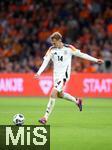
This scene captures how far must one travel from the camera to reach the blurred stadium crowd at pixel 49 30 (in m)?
28.4

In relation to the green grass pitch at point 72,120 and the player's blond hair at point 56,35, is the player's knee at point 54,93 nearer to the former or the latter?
the green grass pitch at point 72,120

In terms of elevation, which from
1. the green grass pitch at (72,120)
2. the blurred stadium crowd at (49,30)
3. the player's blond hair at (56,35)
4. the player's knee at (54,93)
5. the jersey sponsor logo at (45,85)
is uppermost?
the blurred stadium crowd at (49,30)

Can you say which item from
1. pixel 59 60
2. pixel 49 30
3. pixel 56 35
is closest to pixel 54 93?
pixel 59 60

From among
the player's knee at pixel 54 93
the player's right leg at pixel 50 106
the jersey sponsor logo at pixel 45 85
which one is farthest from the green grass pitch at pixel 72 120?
the jersey sponsor logo at pixel 45 85

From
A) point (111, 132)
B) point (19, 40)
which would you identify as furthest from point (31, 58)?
point (111, 132)

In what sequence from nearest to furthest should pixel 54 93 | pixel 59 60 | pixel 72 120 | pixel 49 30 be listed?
pixel 54 93 < pixel 59 60 < pixel 72 120 < pixel 49 30

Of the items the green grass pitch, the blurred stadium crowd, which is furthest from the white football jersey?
the blurred stadium crowd

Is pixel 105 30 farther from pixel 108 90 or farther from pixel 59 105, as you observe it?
pixel 59 105

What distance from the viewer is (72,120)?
17219mm

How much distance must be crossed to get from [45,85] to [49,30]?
419 centimetres

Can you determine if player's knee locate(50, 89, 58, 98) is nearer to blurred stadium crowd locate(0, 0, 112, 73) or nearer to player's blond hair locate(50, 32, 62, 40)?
player's blond hair locate(50, 32, 62, 40)

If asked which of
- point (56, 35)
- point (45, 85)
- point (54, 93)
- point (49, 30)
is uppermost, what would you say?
point (49, 30)

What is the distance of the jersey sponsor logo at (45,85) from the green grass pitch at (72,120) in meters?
0.96

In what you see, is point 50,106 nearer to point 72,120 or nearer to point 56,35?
point 72,120
